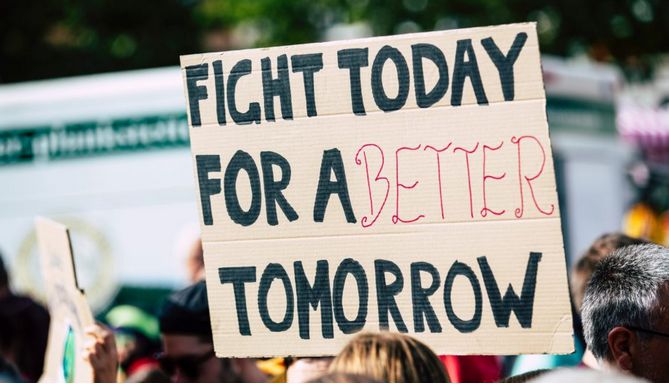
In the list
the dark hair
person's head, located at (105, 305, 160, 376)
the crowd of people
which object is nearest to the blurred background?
person's head, located at (105, 305, 160, 376)

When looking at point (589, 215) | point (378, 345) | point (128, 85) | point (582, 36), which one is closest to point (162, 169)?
point (128, 85)

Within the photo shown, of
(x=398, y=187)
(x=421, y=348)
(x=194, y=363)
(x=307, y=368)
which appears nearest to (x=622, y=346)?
(x=421, y=348)

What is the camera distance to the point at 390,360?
2535 mm

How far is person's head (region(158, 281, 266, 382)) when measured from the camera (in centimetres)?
371

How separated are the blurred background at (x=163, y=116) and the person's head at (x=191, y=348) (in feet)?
5.65

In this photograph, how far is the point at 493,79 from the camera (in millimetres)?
2828

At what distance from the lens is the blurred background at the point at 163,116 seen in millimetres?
8164

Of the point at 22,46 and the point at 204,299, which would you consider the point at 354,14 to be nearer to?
the point at 22,46

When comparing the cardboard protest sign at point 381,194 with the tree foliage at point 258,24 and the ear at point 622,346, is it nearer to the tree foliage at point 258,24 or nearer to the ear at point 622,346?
the ear at point 622,346

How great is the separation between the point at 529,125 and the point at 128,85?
5897 mm

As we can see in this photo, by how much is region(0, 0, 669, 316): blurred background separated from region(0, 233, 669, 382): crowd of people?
131cm

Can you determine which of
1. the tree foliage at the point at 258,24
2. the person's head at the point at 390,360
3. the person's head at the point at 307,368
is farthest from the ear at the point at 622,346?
the tree foliage at the point at 258,24

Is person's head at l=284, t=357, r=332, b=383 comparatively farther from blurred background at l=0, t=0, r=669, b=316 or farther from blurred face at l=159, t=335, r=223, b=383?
blurred background at l=0, t=0, r=669, b=316

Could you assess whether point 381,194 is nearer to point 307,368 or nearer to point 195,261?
point 307,368
